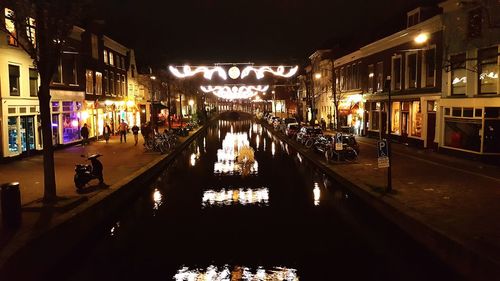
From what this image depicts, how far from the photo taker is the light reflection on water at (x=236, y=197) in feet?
49.7

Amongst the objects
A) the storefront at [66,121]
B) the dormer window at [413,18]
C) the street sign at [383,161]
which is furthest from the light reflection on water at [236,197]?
the dormer window at [413,18]

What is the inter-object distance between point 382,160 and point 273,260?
7.47m

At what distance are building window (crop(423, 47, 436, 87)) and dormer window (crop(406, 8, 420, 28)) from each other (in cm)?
234

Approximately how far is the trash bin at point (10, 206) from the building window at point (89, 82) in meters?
27.4

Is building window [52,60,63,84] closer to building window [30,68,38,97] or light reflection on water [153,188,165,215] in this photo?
building window [30,68,38,97]

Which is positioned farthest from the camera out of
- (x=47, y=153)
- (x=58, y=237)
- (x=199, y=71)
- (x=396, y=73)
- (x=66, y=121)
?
(x=396, y=73)

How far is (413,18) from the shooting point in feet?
100

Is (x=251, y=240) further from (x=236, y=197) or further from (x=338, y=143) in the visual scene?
(x=338, y=143)

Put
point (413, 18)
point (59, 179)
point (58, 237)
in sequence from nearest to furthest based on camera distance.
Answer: point (58, 237)
point (59, 179)
point (413, 18)

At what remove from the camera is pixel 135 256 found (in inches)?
392

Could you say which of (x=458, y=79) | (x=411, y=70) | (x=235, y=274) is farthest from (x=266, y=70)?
(x=235, y=274)

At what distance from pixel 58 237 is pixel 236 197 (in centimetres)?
659

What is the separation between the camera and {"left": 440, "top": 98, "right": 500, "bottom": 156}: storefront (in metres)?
21.4

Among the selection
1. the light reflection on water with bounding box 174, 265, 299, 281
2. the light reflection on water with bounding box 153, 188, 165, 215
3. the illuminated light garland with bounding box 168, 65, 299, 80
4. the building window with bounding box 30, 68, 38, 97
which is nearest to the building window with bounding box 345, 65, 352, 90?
the illuminated light garland with bounding box 168, 65, 299, 80
